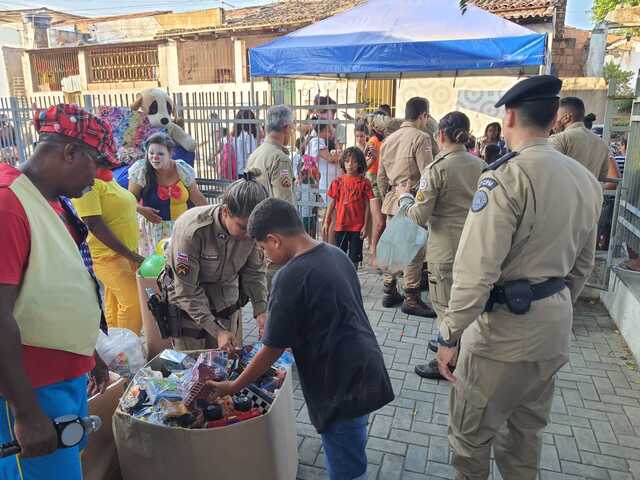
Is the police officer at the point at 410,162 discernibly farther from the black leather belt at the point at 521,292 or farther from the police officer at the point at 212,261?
the black leather belt at the point at 521,292

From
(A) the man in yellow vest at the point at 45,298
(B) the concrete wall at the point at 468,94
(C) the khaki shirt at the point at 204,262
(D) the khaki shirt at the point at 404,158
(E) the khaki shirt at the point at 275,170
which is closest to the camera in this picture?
(A) the man in yellow vest at the point at 45,298

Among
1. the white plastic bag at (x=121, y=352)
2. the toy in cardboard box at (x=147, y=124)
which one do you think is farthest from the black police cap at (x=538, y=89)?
the toy in cardboard box at (x=147, y=124)

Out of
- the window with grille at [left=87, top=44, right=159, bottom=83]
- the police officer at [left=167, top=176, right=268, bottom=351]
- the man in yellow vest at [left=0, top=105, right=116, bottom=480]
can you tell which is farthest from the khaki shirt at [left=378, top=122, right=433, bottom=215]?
the window with grille at [left=87, top=44, right=159, bottom=83]

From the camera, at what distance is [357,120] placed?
595 cm

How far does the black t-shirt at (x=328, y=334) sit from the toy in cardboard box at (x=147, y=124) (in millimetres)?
3925

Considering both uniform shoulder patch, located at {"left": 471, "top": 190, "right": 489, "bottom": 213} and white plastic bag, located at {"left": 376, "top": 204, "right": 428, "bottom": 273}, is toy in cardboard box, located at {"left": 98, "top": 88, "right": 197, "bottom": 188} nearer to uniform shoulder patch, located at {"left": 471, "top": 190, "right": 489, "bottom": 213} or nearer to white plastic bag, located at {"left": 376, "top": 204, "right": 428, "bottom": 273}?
white plastic bag, located at {"left": 376, "top": 204, "right": 428, "bottom": 273}

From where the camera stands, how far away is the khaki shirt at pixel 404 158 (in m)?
4.58

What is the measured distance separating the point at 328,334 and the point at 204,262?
0.97 metres

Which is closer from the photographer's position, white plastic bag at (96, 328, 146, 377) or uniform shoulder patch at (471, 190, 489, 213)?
uniform shoulder patch at (471, 190, 489, 213)

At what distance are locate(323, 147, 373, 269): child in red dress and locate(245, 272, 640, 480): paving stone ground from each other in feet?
4.40

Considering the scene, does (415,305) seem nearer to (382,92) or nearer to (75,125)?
(75,125)

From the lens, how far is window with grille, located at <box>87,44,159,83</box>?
1764 centimetres

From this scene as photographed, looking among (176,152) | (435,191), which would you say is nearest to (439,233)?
(435,191)

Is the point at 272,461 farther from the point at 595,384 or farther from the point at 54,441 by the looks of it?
the point at 595,384
